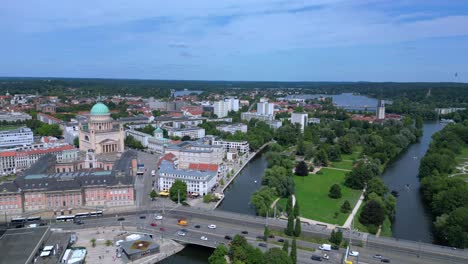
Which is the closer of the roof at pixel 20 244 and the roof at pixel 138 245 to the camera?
the roof at pixel 20 244

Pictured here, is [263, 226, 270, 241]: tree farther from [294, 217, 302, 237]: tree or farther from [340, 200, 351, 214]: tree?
[340, 200, 351, 214]: tree

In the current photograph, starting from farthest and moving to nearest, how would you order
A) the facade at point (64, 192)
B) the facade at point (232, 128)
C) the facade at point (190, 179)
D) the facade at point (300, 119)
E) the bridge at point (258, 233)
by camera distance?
the facade at point (300, 119) < the facade at point (232, 128) < the facade at point (190, 179) < the facade at point (64, 192) < the bridge at point (258, 233)

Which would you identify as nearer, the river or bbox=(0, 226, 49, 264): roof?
bbox=(0, 226, 49, 264): roof

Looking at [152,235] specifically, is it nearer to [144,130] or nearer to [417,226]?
[417,226]

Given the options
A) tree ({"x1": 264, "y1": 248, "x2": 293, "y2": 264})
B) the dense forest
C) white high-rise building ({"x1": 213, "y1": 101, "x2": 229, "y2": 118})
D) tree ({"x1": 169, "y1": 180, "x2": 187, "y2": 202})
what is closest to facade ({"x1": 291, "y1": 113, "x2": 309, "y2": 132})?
white high-rise building ({"x1": 213, "y1": 101, "x2": 229, "y2": 118})

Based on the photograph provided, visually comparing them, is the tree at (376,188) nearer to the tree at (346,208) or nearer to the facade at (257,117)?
the tree at (346,208)

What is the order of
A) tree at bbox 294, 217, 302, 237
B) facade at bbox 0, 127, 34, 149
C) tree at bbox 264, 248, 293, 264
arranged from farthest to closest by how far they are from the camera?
facade at bbox 0, 127, 34, 149, tree at bbox 294, 217, 302, 237, tree at bbox 264, 248, 293, 264

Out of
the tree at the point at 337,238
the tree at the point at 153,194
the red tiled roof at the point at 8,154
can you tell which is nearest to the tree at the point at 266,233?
the tree at the point at 337,238
